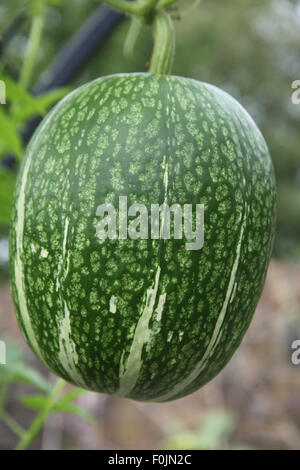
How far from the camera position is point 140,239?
32.1 inches

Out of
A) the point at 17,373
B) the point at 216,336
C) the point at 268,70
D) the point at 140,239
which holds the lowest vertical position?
the point at 17,373

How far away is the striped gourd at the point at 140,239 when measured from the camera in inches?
32.4

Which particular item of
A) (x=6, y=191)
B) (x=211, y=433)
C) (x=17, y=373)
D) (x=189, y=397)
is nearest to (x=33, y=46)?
(x=6, y=191)

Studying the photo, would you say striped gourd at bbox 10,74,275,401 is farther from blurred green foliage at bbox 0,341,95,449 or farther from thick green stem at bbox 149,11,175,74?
blurred green foliage at bbox 0,341,95,449

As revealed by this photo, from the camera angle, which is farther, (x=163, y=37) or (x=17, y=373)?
(x=17, y=373)

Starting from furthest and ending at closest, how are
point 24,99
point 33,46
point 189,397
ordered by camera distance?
point 189,397, point 33,46, point 24,99

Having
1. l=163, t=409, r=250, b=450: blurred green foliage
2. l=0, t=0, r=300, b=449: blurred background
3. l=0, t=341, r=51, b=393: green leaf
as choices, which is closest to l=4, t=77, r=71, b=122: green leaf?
l=0, t=0, r=300, b=449: blurred background

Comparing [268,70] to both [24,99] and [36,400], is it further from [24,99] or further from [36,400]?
[36,400]

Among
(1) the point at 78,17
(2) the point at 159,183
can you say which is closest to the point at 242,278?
(2) the point at 159,183

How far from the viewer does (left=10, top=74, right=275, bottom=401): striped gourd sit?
82 cm

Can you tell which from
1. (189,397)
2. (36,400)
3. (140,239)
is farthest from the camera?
(189,397)

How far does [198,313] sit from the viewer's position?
0.85 meters

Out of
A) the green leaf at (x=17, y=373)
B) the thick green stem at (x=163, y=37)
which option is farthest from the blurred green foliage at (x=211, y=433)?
the thick green stem at (x=163, y=37)

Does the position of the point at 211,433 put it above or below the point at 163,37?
below
